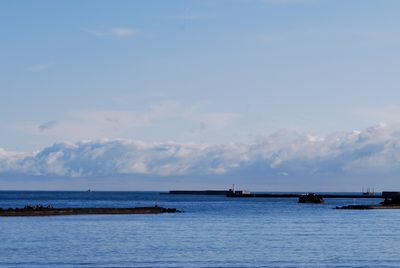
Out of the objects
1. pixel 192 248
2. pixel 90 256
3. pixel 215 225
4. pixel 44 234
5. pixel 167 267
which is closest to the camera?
pixel 167 267

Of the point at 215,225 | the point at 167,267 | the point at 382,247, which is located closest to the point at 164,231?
the point at 215,225

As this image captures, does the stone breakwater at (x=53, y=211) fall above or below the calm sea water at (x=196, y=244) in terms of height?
above

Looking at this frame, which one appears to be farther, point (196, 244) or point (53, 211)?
point (53, 211)

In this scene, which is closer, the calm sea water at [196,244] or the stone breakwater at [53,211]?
the calm sea water at [196,244]

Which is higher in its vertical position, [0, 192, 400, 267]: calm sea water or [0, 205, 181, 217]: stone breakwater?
[0, 205, 181, 217]: stone breakwater

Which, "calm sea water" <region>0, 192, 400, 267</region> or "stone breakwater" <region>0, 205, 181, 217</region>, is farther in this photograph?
"stone breakwater" <region>0, 205, 181, 217</region>

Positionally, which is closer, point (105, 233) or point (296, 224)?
point (105, 233)

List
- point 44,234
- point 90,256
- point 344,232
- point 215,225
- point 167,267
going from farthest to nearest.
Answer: point 215,225
point 344,232
point 44,234
point 90,256
point 167,267

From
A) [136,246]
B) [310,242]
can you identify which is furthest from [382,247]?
[136,246]

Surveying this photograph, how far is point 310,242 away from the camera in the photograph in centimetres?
9069

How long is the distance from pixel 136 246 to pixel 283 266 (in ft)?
74.3

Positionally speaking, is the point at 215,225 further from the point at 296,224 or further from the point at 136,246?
the point at 136,246

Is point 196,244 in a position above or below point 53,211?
below

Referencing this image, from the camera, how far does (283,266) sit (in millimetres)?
67438
